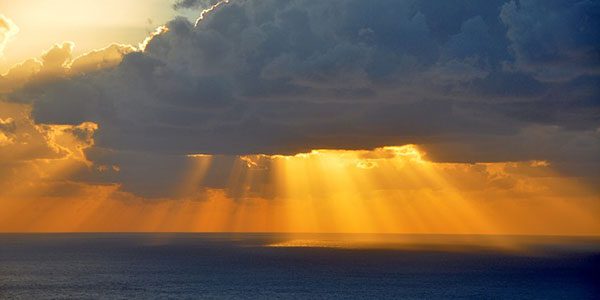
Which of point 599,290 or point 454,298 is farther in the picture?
point 599,290

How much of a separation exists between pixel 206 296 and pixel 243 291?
13.3 m

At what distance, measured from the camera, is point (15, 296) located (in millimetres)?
187500

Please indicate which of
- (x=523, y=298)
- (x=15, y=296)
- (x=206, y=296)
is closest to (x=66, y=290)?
(x=15, y=296)

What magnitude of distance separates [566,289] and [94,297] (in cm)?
11963

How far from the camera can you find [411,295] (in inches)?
7308

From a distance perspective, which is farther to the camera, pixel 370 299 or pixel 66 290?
pixel 66 290

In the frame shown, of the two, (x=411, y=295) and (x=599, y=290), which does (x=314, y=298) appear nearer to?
(x=411, y=295)

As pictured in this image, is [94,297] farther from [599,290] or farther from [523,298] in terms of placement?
[599,290]

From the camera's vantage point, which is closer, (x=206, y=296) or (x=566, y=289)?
(x=206, y=296)

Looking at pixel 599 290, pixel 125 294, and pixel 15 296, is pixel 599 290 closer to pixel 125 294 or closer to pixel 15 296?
pixel 125 294

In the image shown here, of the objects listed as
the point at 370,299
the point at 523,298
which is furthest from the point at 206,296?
the point at 523,298

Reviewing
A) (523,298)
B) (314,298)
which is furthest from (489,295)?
(314,298)

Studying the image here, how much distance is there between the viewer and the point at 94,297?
177500 millimetres

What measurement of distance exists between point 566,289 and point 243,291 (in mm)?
84293
